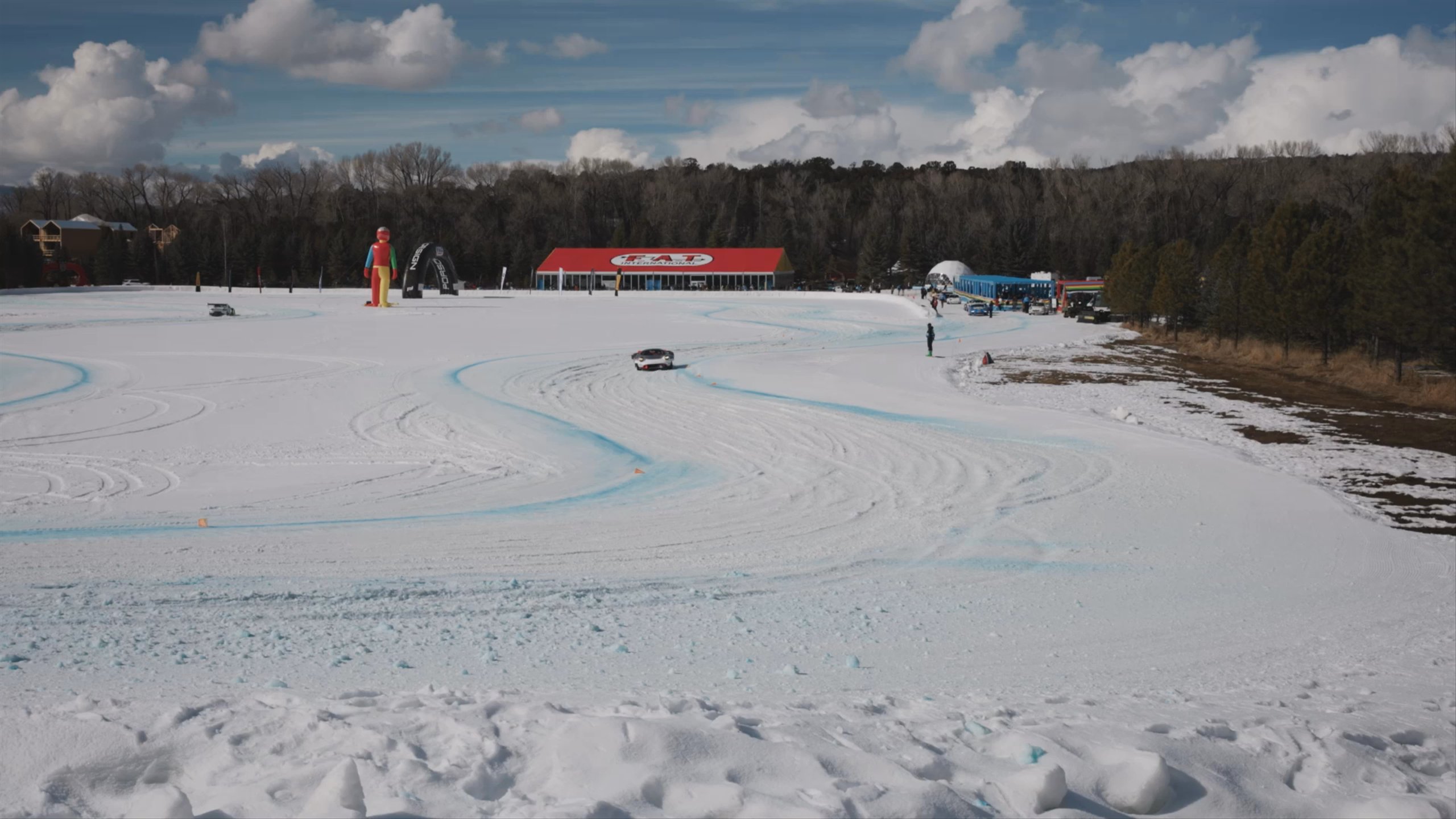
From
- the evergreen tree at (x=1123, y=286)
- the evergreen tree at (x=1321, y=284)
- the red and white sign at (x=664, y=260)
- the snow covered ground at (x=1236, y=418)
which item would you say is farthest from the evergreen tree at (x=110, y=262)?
the evergreen tree at (x=1321, y=284)

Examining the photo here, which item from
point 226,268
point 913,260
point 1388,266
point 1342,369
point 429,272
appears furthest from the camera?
point 913,260

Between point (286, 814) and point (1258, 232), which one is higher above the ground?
point (1258, 232)

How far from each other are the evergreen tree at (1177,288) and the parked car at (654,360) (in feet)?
113

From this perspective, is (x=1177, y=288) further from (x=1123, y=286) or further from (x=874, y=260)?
(x=874, y=260)

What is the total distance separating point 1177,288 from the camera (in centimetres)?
5703

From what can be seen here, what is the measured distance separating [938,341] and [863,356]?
1058cm

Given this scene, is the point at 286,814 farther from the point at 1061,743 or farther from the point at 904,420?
the point at 904,420

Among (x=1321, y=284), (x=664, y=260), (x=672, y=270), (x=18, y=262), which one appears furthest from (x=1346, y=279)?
(x=18, y=262)

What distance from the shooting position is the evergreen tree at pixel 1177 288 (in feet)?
187

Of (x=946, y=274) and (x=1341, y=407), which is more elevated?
(x=946, y=274)

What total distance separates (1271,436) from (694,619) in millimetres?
17750

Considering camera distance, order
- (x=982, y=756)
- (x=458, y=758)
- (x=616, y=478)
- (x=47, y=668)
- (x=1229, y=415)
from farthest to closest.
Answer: (x=1229, y=415) < (x=616, y=478) < (x=47, y=668) < (x=982, y=756) < (x=458, y=758)

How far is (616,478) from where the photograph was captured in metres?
17.1

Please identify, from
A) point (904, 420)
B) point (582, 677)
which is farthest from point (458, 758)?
point (904, 420)
